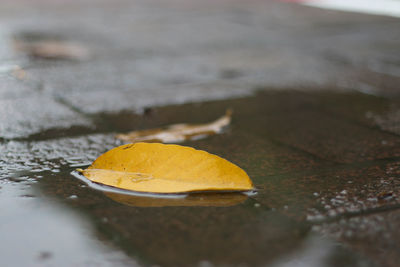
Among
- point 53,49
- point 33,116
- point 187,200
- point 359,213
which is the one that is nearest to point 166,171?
point 187,200

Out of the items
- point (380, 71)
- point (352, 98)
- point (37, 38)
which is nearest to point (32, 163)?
point (352, 98)

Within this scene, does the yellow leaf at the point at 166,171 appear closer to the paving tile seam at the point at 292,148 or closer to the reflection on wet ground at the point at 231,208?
the reflection on wet ground at the point at 231,208

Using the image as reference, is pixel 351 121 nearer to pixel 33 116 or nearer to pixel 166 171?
pixel 166 171

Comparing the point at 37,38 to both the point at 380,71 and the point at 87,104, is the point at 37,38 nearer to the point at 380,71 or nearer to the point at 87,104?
the point at 87,104

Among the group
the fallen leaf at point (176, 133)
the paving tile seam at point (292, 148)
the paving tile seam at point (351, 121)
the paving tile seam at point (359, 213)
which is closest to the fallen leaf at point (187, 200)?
the paving tile seam at point (359, 213)

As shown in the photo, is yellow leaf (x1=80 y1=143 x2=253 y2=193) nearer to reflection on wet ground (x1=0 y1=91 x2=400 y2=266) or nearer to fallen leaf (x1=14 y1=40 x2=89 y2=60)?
reflection on wet ground (x1=0 y1=91 x2=400 y2=266)

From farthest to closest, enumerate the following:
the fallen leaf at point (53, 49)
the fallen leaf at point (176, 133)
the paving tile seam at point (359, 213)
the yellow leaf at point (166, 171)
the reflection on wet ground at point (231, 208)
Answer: the fallen leaf at point (53, 49) < the fallen leaf at point (176, 133) < the yellow leaf at point (166, 171) < the paving tile seam at point (359, 213) < the reflection on wet ground at point (231, 208)
